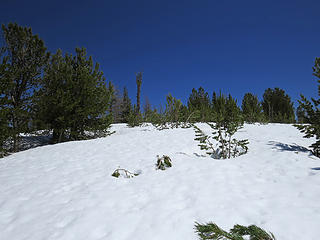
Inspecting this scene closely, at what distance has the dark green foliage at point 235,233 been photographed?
1.48m

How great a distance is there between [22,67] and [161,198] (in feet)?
33.1

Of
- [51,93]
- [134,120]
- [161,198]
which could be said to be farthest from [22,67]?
[161,198]

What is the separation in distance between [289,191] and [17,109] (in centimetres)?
1036

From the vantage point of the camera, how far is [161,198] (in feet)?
8.05

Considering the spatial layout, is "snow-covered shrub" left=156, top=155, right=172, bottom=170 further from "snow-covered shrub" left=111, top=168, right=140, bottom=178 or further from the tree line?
the tree line

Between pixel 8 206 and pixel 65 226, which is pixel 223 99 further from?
pixel 8 206

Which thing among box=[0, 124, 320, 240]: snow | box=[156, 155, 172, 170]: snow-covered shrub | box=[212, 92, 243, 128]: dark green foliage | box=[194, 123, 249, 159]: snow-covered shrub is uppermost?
box=[212, 92, 243, 128]: dark green foliage

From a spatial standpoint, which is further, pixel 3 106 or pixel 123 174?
pixel 3 106

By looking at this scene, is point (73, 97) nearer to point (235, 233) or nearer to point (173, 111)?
point (173, 111)

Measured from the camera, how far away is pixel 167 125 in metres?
11.0

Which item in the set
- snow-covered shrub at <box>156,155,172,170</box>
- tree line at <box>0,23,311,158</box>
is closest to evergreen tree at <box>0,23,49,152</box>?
tree line at <box>0,23,311,158</box>

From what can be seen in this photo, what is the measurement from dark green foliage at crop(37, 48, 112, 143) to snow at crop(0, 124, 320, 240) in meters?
4.63

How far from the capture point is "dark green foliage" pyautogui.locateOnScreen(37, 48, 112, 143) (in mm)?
8195

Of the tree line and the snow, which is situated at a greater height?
the tree line
